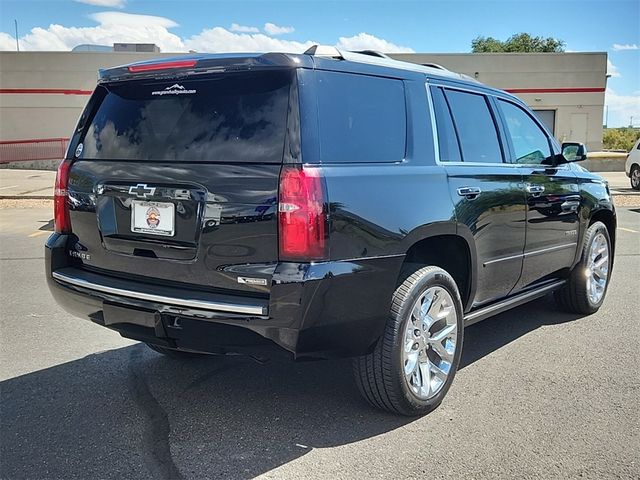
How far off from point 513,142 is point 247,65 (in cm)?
247

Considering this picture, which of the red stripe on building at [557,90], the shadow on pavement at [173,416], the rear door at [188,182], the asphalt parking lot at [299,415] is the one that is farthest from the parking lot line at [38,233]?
the red stripe on building at [557,90]

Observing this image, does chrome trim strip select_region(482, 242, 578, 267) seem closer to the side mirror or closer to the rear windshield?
the side mirror

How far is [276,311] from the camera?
9.61 ft

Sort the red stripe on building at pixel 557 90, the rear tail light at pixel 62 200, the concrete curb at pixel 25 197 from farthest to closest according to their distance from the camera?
the red stripe on building at pixel 557 90, the concrete curb at pixel 25 197, the rear tail light at pixel 62 200

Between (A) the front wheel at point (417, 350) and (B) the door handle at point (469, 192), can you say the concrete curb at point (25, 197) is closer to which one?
(B) the door handle at point (469, 192)

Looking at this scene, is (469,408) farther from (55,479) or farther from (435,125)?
(55,479)

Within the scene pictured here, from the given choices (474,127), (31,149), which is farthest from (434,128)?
(31,149)

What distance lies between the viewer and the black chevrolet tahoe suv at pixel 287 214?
299 cm

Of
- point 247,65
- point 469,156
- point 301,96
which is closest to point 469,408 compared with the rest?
point 469,156

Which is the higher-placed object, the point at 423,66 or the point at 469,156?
the point at 423,66

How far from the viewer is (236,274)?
3.04m

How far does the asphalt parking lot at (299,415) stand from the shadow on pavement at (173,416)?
1 cm

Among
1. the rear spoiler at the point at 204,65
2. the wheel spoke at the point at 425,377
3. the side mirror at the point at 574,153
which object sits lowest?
the wheel spoke at the point at 425,377

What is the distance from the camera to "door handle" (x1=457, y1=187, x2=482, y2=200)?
3.86m
